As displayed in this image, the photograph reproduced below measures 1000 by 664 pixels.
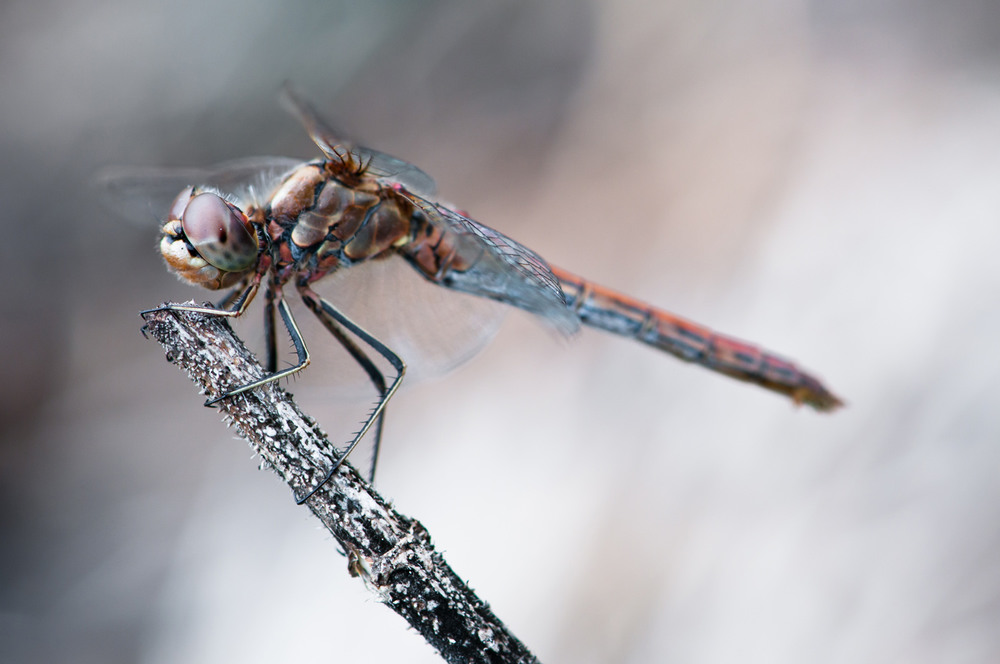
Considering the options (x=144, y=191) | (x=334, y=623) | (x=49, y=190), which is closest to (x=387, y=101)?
(x=49, y=190)

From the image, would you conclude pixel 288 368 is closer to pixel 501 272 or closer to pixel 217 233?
pixel 217 233

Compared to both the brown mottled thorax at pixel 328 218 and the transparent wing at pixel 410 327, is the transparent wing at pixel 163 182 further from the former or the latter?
the transparent wing at pixel 410 327

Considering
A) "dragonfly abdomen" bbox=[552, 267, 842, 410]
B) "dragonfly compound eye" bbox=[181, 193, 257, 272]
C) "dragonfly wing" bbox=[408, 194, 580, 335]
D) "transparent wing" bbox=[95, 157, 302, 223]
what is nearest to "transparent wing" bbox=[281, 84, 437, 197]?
"dragonfly wing" bbox=[408, 194, 580, 335]

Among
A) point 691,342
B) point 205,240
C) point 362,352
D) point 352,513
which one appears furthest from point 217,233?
point 691,342

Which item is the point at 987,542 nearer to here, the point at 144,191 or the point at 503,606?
the point at 503,606

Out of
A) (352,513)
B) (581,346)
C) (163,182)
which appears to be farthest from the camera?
(581,346)

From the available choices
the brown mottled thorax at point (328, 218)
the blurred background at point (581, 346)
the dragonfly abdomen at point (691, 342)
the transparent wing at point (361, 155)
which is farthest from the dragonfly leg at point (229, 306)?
the dragonfly abdomen at point (691, 342)

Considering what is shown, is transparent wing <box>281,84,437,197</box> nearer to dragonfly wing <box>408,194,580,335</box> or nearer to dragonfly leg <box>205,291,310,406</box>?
dragonfly wing <box>408,194,580,335</box>
